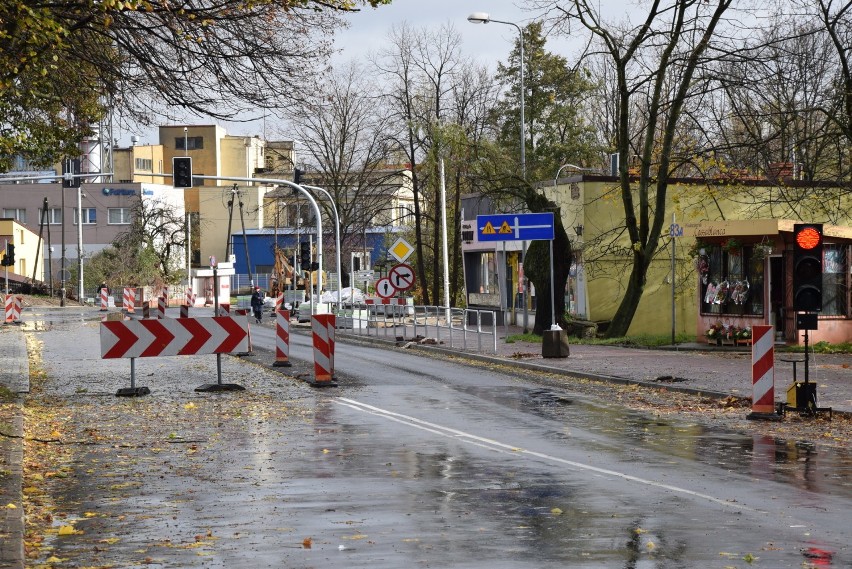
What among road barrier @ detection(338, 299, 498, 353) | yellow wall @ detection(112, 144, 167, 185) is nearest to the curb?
road barrier @ detection(338, 299, 498, 353)

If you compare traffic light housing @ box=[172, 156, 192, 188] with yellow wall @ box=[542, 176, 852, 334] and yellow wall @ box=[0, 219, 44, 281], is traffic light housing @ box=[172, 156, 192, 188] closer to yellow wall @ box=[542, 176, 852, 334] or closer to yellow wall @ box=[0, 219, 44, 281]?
yellow wall @ box=[542, 176, 852, 334]

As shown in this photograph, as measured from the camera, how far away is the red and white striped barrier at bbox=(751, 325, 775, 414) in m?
17.8

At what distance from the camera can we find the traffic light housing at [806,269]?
701 inches

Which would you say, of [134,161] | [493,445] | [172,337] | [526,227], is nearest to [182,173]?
[526,227]

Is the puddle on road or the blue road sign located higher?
the blue road sign

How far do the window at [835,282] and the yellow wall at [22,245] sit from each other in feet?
249

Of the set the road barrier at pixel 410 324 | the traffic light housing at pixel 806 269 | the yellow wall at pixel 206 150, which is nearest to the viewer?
the traffic light housing at pixel 806 269

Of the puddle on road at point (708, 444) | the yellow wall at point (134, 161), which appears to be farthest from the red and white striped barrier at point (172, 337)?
the yellow wall at point (134, 161)

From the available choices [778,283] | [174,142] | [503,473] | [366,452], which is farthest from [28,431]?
[174,142]

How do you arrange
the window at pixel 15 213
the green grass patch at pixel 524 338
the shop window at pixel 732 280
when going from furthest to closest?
the window at pixel 15 213 < the green grass patch at pixel 524 338 < the shop window at pixel 732 280

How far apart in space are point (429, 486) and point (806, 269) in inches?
338

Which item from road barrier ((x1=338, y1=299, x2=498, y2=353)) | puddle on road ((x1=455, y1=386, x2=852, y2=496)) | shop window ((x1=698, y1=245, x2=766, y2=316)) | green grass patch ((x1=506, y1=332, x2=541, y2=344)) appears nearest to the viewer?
puddle on road ((x1=455, y1=386, x2=852, y2=496))

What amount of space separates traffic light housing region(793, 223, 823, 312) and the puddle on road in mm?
2558

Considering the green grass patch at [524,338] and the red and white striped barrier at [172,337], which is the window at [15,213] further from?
the red and white striped barrier at [172,337]
